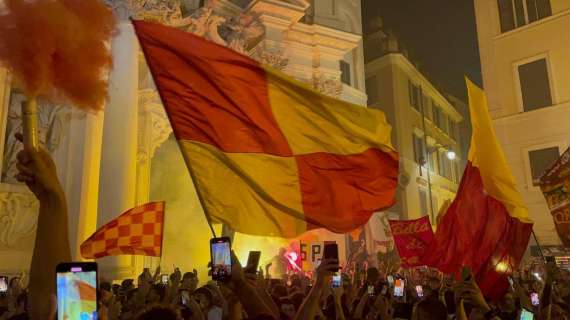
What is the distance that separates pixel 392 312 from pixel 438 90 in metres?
38.7

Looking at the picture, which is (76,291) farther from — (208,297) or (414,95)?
(414,95)

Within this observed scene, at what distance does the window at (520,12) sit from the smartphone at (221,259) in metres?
22.1

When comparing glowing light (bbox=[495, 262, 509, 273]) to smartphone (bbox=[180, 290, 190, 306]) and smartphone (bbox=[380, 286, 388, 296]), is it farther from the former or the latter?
smartphone (bbox=[180, 290, 190, 306])

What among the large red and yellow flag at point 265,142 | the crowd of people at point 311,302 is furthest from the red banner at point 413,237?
the large red and yellow flag at point 265,142

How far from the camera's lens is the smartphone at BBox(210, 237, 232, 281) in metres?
3.38

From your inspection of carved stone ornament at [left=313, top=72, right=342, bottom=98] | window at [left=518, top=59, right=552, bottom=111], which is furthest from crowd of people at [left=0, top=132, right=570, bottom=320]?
window at [left=518, top=59, right=552, bottom=111]

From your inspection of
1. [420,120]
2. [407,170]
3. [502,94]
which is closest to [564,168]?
[502,94]

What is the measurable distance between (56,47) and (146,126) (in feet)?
45.4

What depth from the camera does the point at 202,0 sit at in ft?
63.2

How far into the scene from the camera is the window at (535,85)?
21109 mm

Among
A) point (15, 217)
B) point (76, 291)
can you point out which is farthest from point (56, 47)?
point (15, 217)

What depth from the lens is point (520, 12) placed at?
22.5 m

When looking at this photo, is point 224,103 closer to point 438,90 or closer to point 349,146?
point 349,146

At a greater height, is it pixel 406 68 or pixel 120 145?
pixel 406 68
